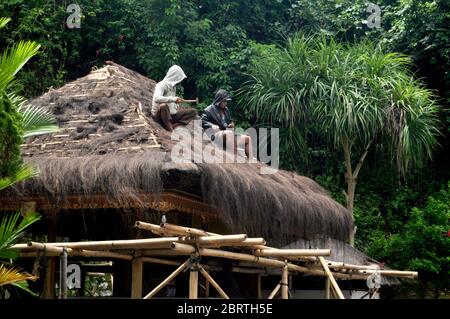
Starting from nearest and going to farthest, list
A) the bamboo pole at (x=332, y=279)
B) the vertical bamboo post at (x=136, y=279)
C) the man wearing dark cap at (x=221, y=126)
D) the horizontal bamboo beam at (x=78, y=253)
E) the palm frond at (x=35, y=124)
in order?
1. the horizontal bamboo beam at (x=78, y=253)
2. the palm frond at (x=35, y=124)
3. the vertical bamboo post at (x=136, y=279)
4. the bamboo pole at (x=332, y=279)
5. the man wearing dark cap at (x=221, y=126)

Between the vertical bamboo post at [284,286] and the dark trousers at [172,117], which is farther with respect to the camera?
the dark trousers at [172,117]

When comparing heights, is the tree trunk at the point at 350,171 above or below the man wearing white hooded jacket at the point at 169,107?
below

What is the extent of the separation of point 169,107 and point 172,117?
0.37ft

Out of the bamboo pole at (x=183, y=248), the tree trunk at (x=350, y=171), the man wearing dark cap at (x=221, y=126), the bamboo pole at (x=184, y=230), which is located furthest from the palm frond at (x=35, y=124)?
the tree trunk at (x=350, y=171)

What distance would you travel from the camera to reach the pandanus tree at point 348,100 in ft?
40.0

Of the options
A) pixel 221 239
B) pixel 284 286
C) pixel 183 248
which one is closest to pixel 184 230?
pixel 183 248

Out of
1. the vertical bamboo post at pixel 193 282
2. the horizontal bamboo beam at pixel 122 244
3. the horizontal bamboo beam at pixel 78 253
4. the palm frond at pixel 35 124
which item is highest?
the palm frond at pixel 35 124

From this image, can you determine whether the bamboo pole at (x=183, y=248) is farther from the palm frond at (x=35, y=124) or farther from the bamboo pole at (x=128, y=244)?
the palm frond at (x=35, y=124)

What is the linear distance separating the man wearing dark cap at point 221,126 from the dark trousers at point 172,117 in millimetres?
235

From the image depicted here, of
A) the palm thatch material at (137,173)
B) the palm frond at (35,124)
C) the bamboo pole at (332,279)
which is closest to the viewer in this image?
the palm frond at (35,124)

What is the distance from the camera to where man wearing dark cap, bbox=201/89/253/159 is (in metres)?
8.34

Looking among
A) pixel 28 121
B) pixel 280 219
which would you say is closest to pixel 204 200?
pixel 280 219

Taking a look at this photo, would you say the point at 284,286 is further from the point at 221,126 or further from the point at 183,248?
the point at 221,126

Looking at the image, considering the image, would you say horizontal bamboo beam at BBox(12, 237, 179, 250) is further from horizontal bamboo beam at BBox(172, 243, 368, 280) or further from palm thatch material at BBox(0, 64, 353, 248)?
palm thatch material at BBox(0, 64, 353, 248)
